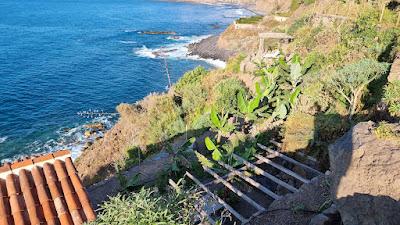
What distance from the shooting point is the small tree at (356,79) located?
374 inches

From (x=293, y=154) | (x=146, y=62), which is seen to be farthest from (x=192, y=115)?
(x=146, y=62)

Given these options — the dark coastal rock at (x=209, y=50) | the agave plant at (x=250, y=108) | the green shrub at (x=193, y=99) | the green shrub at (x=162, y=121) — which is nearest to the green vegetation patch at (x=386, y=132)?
the agave plant at (x=250, y=108)

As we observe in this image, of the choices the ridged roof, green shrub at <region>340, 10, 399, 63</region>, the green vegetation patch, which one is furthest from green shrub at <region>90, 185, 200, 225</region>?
green shrub at <region>340, 10, 399, 63</region>

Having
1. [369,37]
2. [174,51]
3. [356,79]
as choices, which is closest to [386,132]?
[356,79]

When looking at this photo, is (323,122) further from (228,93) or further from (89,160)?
(89,160)

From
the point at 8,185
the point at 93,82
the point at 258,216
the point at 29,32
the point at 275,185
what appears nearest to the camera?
the point at 8,185

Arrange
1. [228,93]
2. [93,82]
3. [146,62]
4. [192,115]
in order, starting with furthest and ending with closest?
[146,62]
[93,82]
[192,115]
[228,93]

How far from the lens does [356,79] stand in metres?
9.56

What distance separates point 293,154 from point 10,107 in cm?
2668

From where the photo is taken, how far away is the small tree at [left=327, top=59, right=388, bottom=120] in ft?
31.2

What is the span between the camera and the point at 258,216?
7.18 meters

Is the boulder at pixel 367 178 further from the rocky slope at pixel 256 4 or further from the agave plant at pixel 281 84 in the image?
the rocky slope at pixel 256 4

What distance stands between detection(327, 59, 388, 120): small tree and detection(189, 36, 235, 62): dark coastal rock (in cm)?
3112

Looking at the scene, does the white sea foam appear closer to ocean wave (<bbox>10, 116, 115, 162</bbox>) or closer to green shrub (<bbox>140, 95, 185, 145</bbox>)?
ocean wave (<bbox>10, 116, 115, 162</bbox>)
